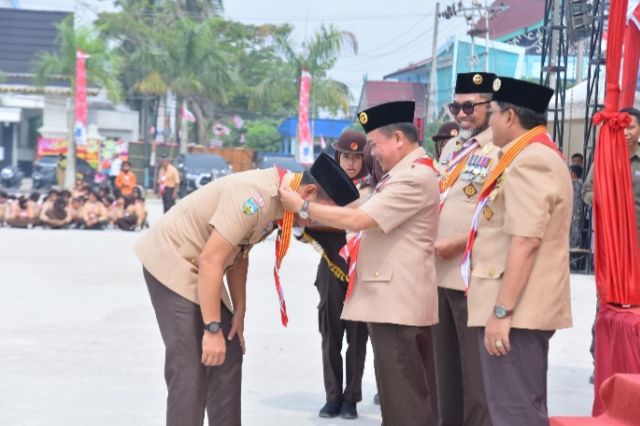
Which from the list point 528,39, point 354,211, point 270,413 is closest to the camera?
point 354,211

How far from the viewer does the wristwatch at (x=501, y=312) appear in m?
4.20

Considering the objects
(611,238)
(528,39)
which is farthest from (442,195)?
(528,39)

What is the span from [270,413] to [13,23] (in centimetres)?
5061

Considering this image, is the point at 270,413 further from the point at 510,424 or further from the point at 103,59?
the point at 103,59

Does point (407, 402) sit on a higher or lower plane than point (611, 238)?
Answer: lower

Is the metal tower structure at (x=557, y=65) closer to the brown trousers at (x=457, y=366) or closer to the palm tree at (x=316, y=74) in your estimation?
the brown trousers at (x=457, y=366)

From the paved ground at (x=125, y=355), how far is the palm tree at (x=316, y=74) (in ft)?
101

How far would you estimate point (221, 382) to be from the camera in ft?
15.9

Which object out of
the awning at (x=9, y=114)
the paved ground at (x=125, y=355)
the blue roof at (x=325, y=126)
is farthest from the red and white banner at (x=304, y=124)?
the paved ground at (x=125, y=355)

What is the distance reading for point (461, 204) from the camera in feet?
17.9

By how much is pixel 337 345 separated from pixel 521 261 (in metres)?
2.40

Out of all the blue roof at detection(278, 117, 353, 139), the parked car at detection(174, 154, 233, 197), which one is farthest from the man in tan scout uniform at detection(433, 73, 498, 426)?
the blue roof at detection(278, 117, 353, 139)

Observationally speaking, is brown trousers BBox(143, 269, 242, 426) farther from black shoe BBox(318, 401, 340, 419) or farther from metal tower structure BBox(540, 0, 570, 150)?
metal tower structure BBox(540, 0, 570, 150)

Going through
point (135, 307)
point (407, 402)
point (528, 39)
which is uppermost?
point (528, 39)
